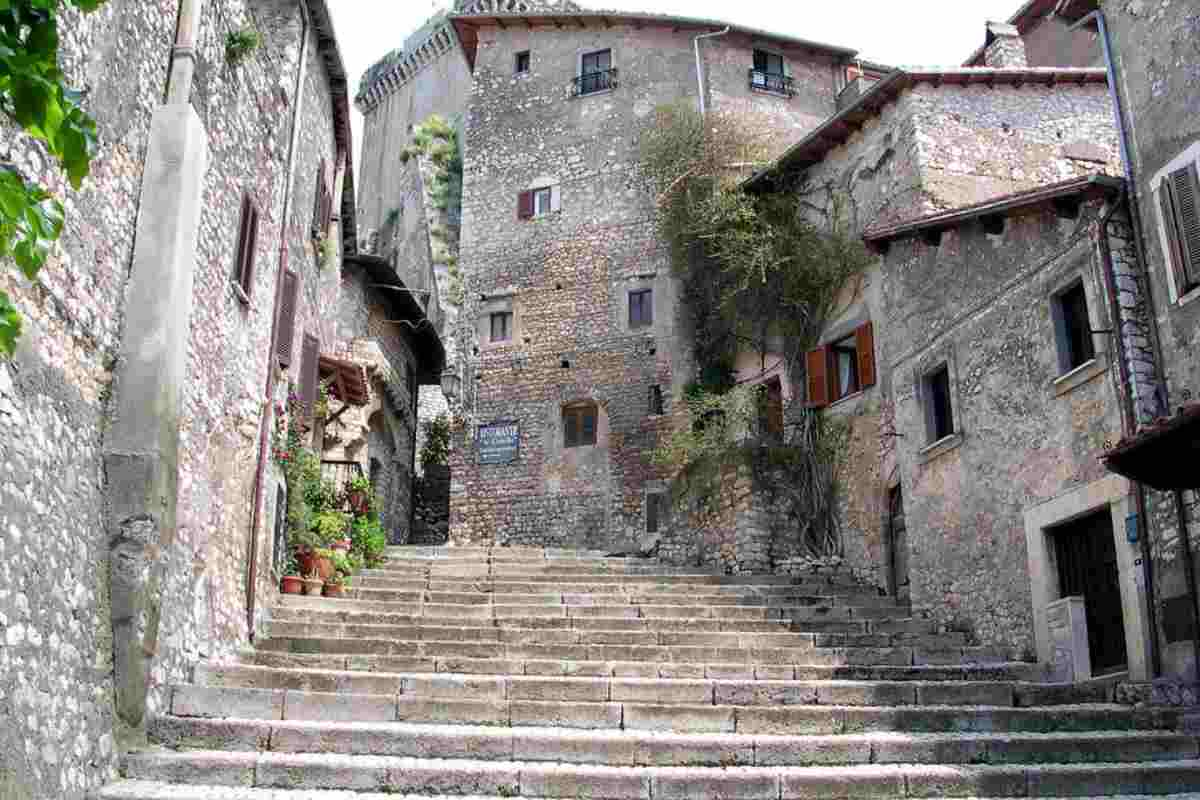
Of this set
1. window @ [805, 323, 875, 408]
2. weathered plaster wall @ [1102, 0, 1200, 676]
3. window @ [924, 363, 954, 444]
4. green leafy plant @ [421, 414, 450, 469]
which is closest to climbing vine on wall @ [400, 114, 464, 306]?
green leafy plant @ [421, 414, 450, 469]

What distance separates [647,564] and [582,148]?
11.8 metres

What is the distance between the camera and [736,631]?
1265 cm

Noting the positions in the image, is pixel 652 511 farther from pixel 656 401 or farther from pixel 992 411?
pixel 992 411

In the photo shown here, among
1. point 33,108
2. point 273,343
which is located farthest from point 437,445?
point 33,108

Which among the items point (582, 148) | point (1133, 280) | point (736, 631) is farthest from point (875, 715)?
point (582, 148)

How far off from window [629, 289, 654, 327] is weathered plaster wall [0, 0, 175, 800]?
1621 centimetres

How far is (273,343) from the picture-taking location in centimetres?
1226

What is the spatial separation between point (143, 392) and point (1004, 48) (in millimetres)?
17647

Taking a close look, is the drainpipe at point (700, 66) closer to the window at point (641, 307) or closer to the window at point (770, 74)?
the window at point (770, 74)

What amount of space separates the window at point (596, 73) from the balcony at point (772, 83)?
3.20m

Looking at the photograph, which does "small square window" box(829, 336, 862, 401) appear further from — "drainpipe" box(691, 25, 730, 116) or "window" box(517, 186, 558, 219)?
"window" box(517, 186, 558, 219)

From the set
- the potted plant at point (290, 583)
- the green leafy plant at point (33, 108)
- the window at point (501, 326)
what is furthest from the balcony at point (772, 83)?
the green leafy plant at point (33, 108)

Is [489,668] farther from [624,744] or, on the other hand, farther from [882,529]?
[882,529]

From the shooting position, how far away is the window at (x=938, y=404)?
14.0 meters
